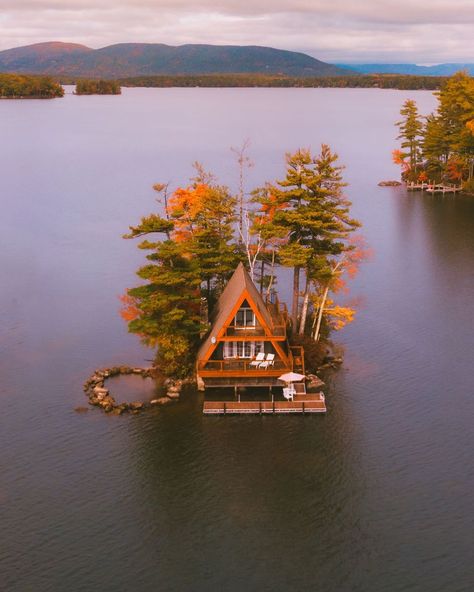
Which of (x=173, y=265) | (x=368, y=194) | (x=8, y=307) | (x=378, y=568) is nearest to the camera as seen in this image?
(x=378, y=568)

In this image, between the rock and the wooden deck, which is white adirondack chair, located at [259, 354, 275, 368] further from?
the rock

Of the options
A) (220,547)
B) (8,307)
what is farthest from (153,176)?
(220,547)

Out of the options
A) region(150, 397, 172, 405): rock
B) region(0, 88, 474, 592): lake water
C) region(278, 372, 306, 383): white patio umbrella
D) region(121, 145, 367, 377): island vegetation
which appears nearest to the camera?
region(0, 88, 474, 592): lake water

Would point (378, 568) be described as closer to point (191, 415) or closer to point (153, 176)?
point (191, 415)

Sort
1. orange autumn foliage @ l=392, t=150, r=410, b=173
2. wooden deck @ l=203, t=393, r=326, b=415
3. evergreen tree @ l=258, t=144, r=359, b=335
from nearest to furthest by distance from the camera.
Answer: wooden deck @ l=203, t=393, r=326, b=415 < evergreen tree @ l=258, t=144, r=359, b=335 < orange autumn foliage @ l=392, t=150, r=410, b=173

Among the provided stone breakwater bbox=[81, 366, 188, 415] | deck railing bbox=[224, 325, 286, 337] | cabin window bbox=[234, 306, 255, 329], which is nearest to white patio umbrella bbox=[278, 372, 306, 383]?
deck railing bbox=[224, 325, 286, 337]

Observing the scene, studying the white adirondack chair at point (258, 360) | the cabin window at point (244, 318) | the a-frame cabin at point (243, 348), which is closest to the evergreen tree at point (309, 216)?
the a-frame cabin at point (243, 348)
